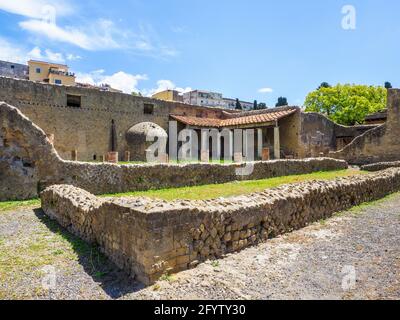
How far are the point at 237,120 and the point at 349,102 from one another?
92.5 feet

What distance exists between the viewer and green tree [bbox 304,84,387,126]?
46.1m

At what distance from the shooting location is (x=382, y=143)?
2328 cm

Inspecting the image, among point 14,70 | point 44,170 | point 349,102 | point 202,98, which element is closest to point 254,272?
point 44,170

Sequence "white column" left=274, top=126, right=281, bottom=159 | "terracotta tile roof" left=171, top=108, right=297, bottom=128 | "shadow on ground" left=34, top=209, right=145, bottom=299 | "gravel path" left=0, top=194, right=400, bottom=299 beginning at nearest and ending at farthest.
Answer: "gravel path" left=0, top=194, right=400, bottom=299
"shadow on ground" left=34, top=209, right=145, bottom=299
"terracotta tile roof" left=171, top=108, right=297, bottom=128
"white column" left=274, top=126, right=281, bottom=159

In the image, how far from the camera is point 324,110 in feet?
166

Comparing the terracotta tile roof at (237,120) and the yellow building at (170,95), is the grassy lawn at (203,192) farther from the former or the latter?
the yellow building at (170,95)

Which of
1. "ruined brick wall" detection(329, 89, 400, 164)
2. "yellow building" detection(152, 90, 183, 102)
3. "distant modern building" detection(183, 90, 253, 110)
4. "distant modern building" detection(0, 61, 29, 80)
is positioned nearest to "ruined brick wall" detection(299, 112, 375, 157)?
"ruined brick wall" detection(329, 89, 400, 164)

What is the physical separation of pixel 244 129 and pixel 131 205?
2323 centimetres

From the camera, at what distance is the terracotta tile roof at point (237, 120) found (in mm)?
25250

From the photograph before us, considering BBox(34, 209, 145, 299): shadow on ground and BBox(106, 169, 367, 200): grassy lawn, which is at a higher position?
BBox(106, 169, 367, 200): grassy lawn

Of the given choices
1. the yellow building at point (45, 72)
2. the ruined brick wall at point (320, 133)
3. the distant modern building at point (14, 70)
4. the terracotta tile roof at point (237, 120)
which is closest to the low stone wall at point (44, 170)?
the terracotta tile roof at point (237, 120)

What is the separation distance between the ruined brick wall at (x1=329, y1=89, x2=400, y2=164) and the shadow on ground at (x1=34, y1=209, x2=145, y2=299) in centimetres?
2293

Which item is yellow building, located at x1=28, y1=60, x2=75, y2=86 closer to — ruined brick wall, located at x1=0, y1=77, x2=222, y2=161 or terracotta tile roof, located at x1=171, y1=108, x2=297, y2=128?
ruined brick wall, located at x1=0, y1=77, x2=222, y2=161

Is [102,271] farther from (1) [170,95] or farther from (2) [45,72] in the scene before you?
(2) [45,72]
